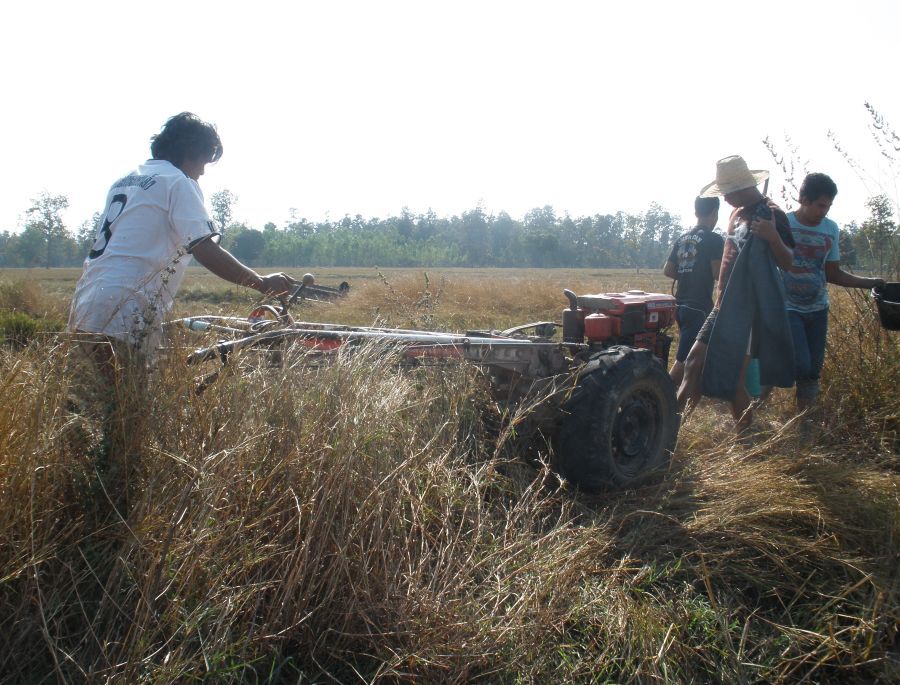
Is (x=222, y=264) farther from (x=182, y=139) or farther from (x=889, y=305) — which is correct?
(x=889, y=305)

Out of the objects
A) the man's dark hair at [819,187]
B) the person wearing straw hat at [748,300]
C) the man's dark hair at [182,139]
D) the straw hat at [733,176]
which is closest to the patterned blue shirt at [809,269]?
the man's dark hair at [819,187]

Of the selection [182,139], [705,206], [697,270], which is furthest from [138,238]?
[705,206]

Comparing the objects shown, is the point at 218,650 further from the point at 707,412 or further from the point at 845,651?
the point at 707,412

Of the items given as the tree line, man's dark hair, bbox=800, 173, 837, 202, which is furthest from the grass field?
the tree line

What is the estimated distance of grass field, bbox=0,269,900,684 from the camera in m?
1.95

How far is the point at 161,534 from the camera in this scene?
205 centimetres

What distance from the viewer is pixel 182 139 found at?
3.34 m

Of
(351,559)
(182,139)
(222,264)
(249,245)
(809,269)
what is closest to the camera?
(351,559)

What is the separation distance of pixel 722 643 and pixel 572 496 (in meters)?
1.19

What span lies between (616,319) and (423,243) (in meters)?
91.7

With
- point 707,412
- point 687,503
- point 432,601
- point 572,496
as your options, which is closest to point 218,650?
point 432,601

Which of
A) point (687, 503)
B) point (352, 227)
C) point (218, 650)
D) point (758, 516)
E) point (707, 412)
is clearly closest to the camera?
point (218, 650)

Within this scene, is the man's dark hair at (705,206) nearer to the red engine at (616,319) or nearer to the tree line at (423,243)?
the red engine at (616,319)

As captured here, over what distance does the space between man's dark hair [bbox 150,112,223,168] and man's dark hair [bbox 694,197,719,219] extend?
431 cm
